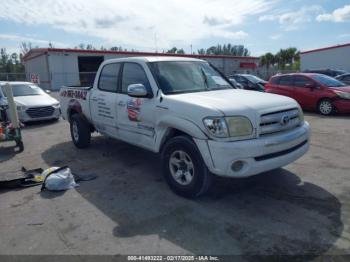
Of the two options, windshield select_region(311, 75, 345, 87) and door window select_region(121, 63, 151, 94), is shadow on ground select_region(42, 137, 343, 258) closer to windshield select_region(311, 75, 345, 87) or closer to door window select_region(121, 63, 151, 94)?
door window select_region(121, 63, 151, 94)

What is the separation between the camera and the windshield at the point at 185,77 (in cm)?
502

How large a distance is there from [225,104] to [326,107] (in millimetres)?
8950

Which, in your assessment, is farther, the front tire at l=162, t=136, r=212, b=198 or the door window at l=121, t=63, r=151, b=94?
the door window at l=121, t=63, r=151, b=94

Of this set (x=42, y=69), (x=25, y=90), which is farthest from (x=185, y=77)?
(x=42, y=69)

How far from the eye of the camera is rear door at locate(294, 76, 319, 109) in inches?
475

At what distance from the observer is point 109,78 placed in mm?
6262

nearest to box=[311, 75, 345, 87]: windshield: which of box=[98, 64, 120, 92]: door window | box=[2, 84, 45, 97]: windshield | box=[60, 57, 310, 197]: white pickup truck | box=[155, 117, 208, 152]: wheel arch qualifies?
box=[60, 57, 310, 197]: white pickup truck

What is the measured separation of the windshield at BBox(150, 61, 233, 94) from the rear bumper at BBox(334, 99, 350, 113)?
7304 millimetres

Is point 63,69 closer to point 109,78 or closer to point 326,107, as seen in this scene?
point 326,107

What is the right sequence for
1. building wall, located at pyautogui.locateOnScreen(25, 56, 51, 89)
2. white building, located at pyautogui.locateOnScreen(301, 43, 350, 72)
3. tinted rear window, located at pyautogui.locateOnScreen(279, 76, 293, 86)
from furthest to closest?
white building, located at pyautogui.locateOnScreen(301, 43, 350, 72) < building wall, located at pyautogui.locateOnScreen(25, 56, 51, 89) < tinted rear window, located at pyautogui.locateOnScreen(279, 76, 293, 86)

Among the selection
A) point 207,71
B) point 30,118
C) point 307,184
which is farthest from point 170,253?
point 30,118

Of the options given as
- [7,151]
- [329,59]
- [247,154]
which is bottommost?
[7,151]

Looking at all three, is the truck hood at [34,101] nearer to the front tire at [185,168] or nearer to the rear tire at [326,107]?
the front tire at [185,168]

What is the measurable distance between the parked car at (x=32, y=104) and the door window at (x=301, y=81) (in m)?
9.27
